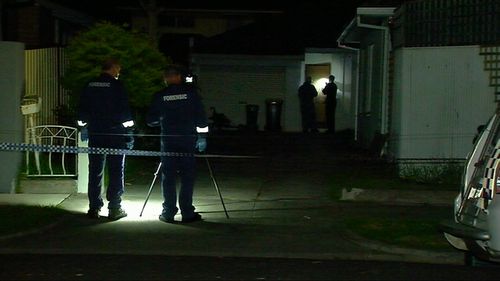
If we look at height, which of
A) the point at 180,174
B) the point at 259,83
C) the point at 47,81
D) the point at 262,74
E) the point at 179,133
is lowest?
the point at 180,174

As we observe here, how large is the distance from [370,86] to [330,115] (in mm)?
4552

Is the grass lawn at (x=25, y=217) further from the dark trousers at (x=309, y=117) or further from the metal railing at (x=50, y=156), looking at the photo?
the dark trousers at (x=309, y=117)

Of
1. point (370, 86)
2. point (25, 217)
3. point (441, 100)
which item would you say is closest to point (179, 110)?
point (25, 217)

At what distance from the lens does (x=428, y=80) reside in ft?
46.9

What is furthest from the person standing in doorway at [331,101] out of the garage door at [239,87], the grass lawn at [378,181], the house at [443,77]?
the house at [443,77]

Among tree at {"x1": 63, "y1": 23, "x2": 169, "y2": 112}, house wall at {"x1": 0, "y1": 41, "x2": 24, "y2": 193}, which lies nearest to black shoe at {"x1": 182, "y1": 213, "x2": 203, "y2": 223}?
house wall at {"x1": 0, "y1": 41, "x2": 24, "y2": 193}

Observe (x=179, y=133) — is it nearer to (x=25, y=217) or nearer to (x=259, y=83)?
(x=25, y=217)

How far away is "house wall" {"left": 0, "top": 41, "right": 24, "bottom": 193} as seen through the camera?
1240cm

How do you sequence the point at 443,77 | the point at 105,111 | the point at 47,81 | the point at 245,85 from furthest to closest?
the point at 245,85 < the point at 47,81 < the point at 443,77 < the point at 105,111

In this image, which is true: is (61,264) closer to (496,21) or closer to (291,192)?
(291,192)

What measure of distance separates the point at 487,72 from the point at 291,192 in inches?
141

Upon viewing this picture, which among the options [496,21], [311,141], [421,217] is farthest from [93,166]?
[311,141]

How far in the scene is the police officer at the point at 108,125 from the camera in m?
10.8

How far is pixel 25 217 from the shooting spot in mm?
10508
